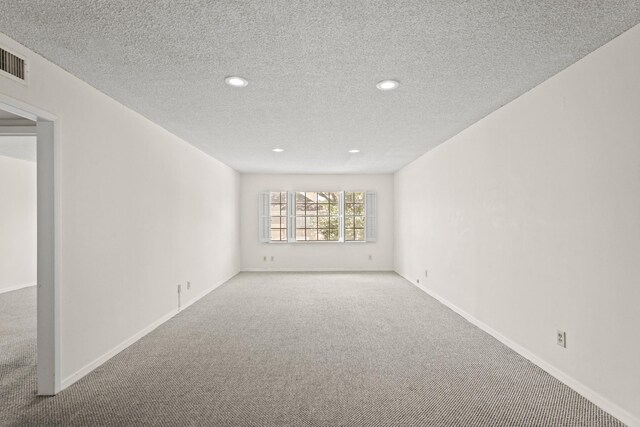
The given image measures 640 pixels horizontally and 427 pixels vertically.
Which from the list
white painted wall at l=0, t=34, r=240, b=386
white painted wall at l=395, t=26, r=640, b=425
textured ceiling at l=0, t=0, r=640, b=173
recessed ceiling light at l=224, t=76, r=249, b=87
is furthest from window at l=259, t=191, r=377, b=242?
recessed ceiling light at l=224, t=76, r=249, b=87

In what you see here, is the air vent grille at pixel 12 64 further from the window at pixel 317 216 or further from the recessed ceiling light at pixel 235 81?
the window at pixel 317 216

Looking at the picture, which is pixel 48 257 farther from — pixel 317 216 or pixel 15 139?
pixel 317 216

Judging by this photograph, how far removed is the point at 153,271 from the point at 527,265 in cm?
375

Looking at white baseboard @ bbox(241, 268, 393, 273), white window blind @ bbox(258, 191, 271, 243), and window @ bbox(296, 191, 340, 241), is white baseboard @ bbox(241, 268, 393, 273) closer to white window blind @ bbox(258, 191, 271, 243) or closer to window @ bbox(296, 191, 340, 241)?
white window blind @ bbox(258, 191, 271, 243)

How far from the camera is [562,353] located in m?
2.61

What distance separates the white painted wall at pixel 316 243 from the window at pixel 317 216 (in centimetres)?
15

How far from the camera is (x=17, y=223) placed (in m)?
6.51

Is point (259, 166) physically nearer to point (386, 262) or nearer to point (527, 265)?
point (386, 262)

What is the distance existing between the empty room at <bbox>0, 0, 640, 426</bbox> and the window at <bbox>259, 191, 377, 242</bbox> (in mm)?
3372

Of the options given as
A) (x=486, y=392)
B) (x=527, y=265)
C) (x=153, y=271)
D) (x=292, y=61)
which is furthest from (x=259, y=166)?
(x=486, y=392)

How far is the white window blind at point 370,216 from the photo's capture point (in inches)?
321

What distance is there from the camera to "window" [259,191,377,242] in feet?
26.7

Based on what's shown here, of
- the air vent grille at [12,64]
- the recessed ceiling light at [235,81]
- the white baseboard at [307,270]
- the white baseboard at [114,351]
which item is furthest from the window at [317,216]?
the air vent grille at [12,64]

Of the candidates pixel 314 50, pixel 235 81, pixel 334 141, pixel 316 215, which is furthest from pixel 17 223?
pixel 314 50
